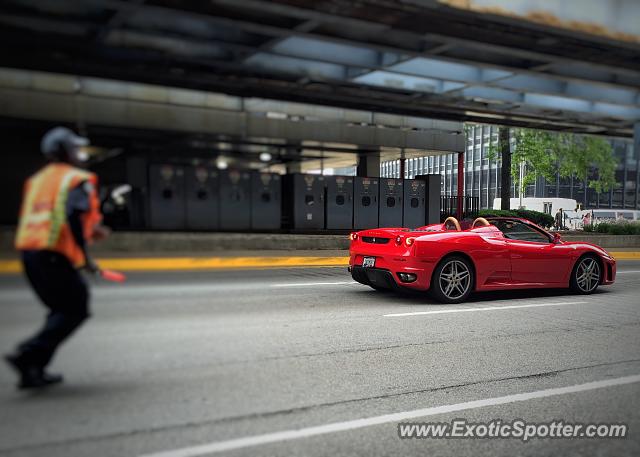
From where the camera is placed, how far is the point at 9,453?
3.29ft

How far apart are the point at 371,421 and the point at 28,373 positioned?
8.97 ft

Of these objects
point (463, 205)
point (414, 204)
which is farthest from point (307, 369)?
point (414, 204)

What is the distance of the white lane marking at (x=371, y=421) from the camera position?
2.73 m

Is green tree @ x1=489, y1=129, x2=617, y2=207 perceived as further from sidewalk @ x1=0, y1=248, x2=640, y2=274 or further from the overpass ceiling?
sidewalk @ x1=0, y1=248, x2=640, y2=274

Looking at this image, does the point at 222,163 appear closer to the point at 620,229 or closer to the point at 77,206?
the point at 77,206

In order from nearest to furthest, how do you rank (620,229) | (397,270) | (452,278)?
1. (397,270)
2. (452,278)
3. (620,229)

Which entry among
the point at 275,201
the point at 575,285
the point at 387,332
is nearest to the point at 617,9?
the point at 275,201

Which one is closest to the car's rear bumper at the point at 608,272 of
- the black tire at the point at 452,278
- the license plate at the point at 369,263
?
the black tire at the point at 452,278

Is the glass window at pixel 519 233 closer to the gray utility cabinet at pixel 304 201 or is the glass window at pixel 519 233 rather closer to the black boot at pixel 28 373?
the gray utility cabinet at pixel 304 201

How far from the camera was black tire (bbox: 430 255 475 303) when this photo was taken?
23.0ft

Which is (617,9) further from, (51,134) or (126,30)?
(51,134)

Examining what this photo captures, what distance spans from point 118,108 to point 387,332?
16.6 ft

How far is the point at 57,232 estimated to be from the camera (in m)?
0.72

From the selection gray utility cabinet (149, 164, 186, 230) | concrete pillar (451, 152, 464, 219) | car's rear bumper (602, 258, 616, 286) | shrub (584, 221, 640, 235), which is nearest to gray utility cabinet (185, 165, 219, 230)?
gray utility cabinet (149, 164, 186, 230)
